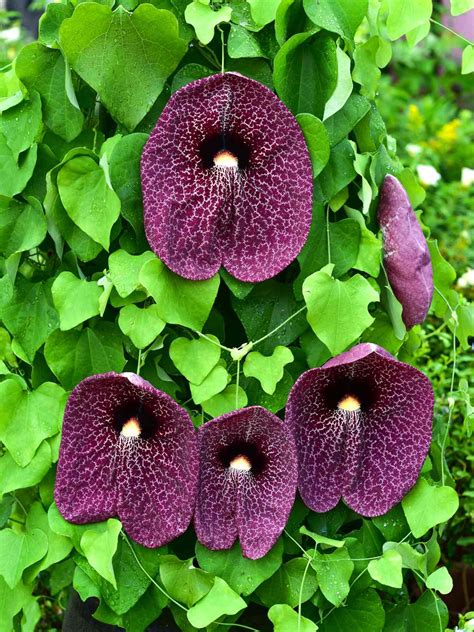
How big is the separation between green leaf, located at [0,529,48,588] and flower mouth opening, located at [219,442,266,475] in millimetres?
247

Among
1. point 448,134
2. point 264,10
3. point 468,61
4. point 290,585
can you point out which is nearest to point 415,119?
point 448,134

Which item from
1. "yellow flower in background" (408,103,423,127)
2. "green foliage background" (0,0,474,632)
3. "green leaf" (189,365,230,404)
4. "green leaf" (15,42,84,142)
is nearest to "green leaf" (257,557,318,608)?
"green foliage background" (0,0,474,632)

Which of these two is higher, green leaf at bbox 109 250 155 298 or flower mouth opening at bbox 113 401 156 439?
green leaf at bbox 109 250 155 298

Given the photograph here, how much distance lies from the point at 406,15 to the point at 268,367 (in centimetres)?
43

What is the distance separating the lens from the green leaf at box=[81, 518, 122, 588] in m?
1.07

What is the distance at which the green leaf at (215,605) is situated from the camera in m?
1.07

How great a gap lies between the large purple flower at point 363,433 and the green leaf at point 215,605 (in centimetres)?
14

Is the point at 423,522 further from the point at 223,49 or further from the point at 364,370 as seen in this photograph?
the point at 223,49

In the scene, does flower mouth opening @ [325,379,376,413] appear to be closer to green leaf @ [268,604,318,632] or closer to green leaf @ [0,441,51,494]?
green leaf @ [268,604,318,632]

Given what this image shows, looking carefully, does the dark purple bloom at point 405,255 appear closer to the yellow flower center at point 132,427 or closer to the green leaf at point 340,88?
the green leaf at point 340,88

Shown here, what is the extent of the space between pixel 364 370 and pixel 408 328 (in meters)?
0.10

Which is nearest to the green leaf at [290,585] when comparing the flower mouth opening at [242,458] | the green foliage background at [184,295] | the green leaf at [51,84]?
the green foliage background at [184,295]

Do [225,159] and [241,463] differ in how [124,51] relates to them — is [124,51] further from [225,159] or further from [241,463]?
[241,463]

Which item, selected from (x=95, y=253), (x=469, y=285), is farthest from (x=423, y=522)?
(x=469, y=285)
